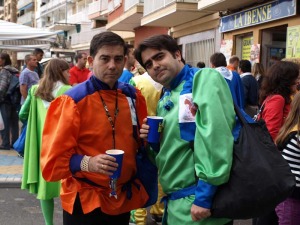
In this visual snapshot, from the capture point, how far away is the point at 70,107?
2408mm

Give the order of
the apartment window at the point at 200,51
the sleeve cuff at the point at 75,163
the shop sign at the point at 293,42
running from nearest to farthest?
the sleeve cuff at the point at 75,163 → the shop sign at the point at 293,42 → the apartment window at the point at 200,51

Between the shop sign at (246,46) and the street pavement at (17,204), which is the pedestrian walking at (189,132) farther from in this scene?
the shop sign at (246,46)

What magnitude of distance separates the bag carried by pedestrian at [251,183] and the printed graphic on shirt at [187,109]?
0.92 ft

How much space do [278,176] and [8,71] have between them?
308 inches

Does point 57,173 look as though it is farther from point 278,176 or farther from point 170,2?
point 170,2

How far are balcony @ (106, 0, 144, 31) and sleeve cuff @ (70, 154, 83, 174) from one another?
17.7 meters

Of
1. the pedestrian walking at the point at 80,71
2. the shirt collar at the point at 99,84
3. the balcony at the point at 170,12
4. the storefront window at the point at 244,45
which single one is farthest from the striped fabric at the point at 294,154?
the balcony at the point at 170,12

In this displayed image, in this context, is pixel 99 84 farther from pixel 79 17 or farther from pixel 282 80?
pixel 79 17

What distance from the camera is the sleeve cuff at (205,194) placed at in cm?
205

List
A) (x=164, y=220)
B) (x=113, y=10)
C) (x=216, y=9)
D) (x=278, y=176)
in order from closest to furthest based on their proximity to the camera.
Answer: (x=278, y=176) → (x=164, y=220) → (x=216, y=9) → (x=113, y=10)

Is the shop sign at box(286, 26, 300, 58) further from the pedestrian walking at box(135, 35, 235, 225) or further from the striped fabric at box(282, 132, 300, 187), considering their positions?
the pedestrian walking at box(135, 35, 235, 225)

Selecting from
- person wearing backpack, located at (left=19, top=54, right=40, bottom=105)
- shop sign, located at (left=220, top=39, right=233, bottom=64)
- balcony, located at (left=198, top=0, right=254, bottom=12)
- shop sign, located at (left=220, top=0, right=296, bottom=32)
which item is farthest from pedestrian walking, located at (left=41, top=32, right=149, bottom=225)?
shop sign, located at (left=220, top=39, right=233, bottom=64)

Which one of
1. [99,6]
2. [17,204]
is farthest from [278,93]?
[99,6]

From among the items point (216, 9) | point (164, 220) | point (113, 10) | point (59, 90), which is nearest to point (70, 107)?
point (164, 220)
